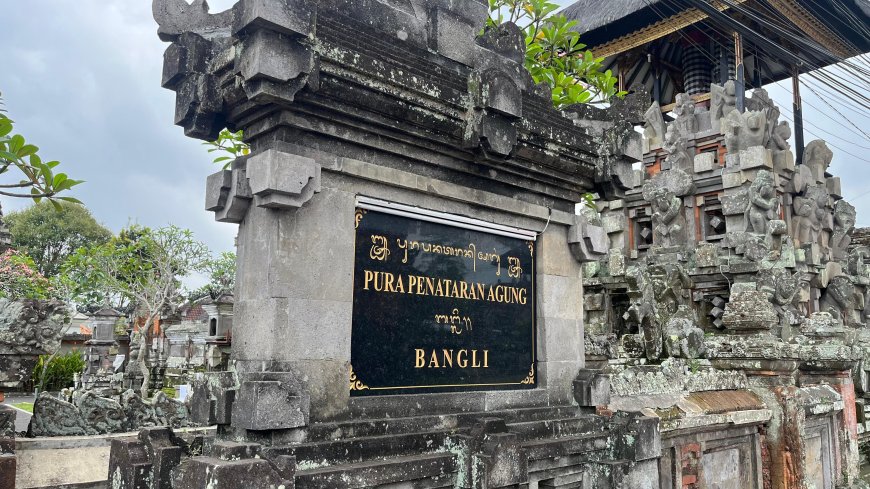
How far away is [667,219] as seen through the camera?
20656 millimetres

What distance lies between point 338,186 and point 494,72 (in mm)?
1496

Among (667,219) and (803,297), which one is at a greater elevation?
(667,219)

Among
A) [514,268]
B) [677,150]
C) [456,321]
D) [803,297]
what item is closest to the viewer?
[456,321]

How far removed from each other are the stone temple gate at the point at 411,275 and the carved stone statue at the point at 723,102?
15660mm

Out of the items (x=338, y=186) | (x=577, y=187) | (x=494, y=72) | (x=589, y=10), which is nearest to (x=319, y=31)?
(x=338, y=186)

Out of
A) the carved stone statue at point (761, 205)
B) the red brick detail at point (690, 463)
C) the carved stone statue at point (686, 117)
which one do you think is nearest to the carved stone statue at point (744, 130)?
the carved stone statue at point (761, 205)

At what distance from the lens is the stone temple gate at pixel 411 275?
3795 mm

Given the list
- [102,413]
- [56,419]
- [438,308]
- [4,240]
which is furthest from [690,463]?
[4,240]

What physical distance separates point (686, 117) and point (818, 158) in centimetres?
509

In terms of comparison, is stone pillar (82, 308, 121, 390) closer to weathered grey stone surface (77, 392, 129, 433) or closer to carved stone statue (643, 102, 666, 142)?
Result: carved stone statue (643, 102, 666, 142)

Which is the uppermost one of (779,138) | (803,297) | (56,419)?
(779,138)

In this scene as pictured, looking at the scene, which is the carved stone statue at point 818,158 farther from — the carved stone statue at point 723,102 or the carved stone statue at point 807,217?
the carved stone statue at point 723,102

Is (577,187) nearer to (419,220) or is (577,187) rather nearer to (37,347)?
(419,220)

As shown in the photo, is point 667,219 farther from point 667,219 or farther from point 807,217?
point 807,217
